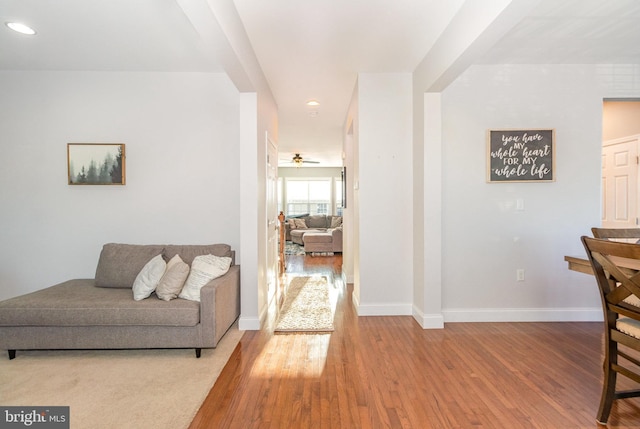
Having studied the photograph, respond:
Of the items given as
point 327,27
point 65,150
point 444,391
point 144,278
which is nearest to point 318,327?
point 444,391

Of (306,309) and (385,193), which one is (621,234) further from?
(306,309)

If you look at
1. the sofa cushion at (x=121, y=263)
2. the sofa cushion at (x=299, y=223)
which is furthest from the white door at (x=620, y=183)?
the sofa cushion at (x=299, y=223)

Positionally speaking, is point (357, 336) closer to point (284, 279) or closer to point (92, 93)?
point (284, 279)

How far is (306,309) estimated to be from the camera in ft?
12.4

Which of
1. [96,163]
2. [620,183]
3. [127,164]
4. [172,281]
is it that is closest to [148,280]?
[172,281]

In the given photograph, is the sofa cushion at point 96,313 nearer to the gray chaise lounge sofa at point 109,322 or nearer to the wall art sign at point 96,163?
the gray chaise lounge sofa at point 109,322

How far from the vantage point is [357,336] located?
298cm

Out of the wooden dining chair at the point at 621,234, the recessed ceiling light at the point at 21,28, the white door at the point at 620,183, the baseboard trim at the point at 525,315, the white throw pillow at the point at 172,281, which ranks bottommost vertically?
the baseboard trim at the point at 525,315

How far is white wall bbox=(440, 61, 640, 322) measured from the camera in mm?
3334

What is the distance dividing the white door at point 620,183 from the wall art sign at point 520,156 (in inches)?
55.5

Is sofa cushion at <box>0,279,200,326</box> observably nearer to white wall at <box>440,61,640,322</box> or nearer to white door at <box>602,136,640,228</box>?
white wall at <box>440,61,640,322</box>

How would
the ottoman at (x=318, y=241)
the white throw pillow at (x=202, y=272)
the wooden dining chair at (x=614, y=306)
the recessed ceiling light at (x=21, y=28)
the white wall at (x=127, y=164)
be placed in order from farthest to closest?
1. the ottoman at (x=318, y=241)
2. the white wall at (x=127, y=164)
3. the white throw pillow at (x=202, y=272)
4. the recessed ceiling light at (x=21, y=28)
5. the wooden dining chair at (x=614, y=306)

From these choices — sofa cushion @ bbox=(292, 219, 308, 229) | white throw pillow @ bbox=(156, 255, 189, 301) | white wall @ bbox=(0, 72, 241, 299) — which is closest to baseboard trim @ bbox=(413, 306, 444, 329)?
white wall @ bbox=(0, 72, 241, 299)

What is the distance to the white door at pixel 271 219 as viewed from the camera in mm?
3885
